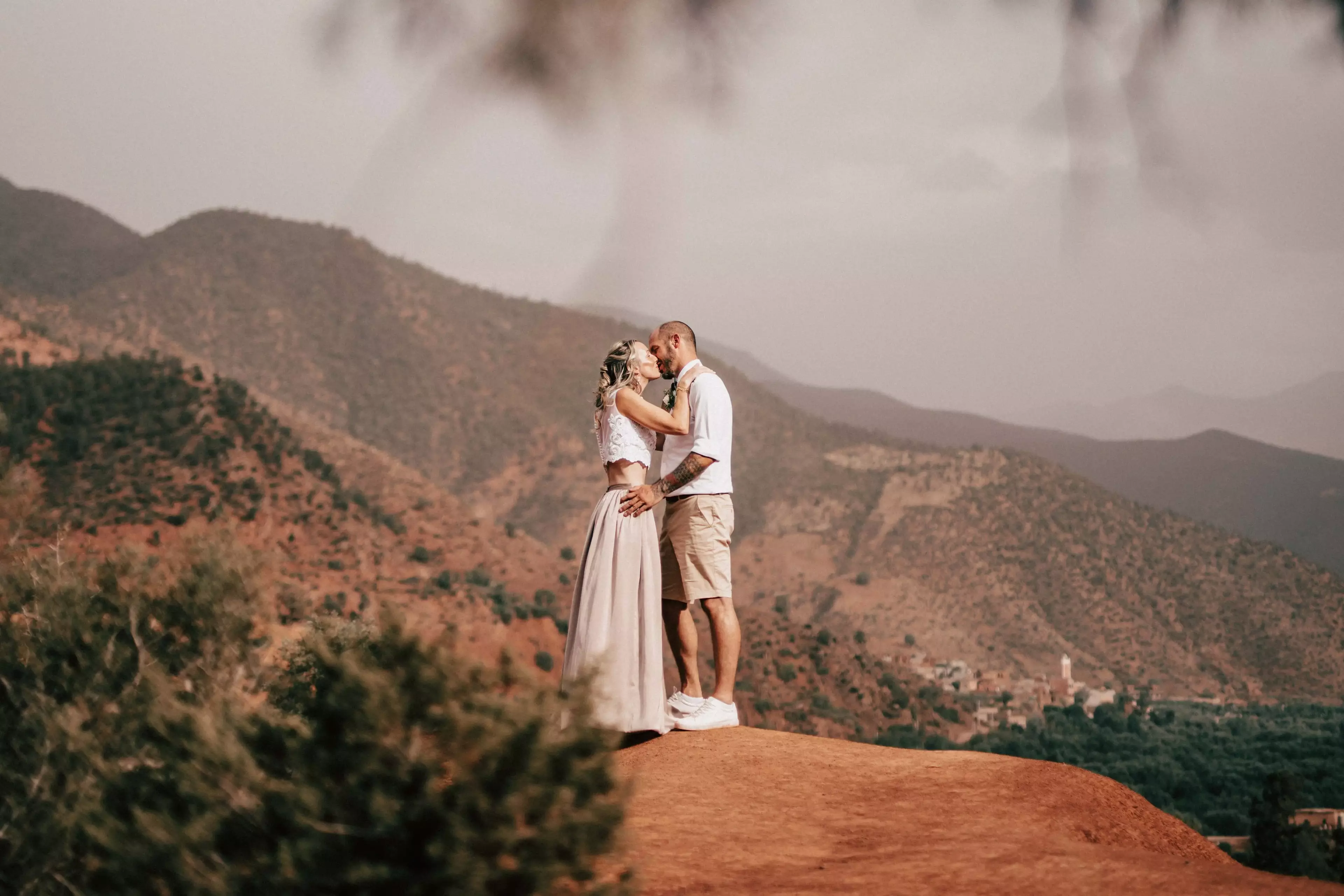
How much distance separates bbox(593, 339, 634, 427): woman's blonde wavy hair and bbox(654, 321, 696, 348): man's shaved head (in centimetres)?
29

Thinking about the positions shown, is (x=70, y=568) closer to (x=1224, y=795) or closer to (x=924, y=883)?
(x=924, y=883)

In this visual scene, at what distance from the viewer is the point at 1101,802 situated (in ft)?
21.1

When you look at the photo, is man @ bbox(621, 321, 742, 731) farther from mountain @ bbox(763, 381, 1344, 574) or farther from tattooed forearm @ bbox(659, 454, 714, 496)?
mountain @ bbox(763, 381, 1344, 574)

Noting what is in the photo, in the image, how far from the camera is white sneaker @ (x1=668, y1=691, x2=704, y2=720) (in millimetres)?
7367

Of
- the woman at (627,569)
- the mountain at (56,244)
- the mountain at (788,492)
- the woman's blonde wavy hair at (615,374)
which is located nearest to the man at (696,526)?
the woman at (627,569)

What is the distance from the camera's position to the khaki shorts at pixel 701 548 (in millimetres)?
7086

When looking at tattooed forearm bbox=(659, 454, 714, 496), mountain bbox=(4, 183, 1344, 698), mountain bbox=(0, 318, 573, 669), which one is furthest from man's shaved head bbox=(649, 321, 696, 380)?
mountain bbox=(4, 183, 1344, 698)

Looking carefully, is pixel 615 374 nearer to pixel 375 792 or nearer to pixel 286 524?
pixel 375 792

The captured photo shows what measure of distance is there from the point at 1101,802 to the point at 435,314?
81.8m

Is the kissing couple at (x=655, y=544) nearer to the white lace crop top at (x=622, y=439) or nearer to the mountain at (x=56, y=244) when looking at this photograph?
the white lace crop top at (x=622, y=439)

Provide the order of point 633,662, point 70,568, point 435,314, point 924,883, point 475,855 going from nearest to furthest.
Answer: point 475,855 → point 924,883 → point 633,662 → point 70,568 → point 435,314

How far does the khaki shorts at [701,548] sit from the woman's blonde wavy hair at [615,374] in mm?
787

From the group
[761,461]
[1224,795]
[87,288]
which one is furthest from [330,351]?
[1224,795]

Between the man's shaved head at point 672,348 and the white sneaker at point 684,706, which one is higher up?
the man's shaved head at point 672,348
